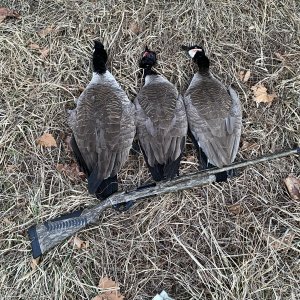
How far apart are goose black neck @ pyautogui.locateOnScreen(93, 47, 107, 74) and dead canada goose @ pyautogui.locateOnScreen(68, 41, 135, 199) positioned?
9.5 inches

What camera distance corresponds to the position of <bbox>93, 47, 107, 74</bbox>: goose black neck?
4707 mm

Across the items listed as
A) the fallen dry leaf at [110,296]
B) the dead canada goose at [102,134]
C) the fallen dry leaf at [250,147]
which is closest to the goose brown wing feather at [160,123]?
the dead canada goose at [102,134]

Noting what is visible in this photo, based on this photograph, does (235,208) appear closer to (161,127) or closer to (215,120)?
(215,120)

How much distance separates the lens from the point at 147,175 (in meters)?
4.61

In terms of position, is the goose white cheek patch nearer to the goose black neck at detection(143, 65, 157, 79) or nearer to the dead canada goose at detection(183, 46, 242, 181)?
the dead canada goose at detection(183, 46, 242, 181)

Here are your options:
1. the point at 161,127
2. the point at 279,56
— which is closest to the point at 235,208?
the point at 161,127

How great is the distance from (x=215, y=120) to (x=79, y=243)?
6.33 feet

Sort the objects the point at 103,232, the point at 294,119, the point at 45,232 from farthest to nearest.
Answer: the point at 294,119
the point at 103,232
the point at 45,232

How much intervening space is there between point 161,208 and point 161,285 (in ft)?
2.60

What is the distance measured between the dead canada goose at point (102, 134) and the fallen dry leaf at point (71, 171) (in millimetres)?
227

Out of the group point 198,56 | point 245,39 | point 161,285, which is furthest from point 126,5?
point 161,285

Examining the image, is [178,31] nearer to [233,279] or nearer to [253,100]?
[253,100]

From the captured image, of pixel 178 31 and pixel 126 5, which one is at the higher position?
pixel 126 5

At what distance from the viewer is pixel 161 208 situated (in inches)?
175
